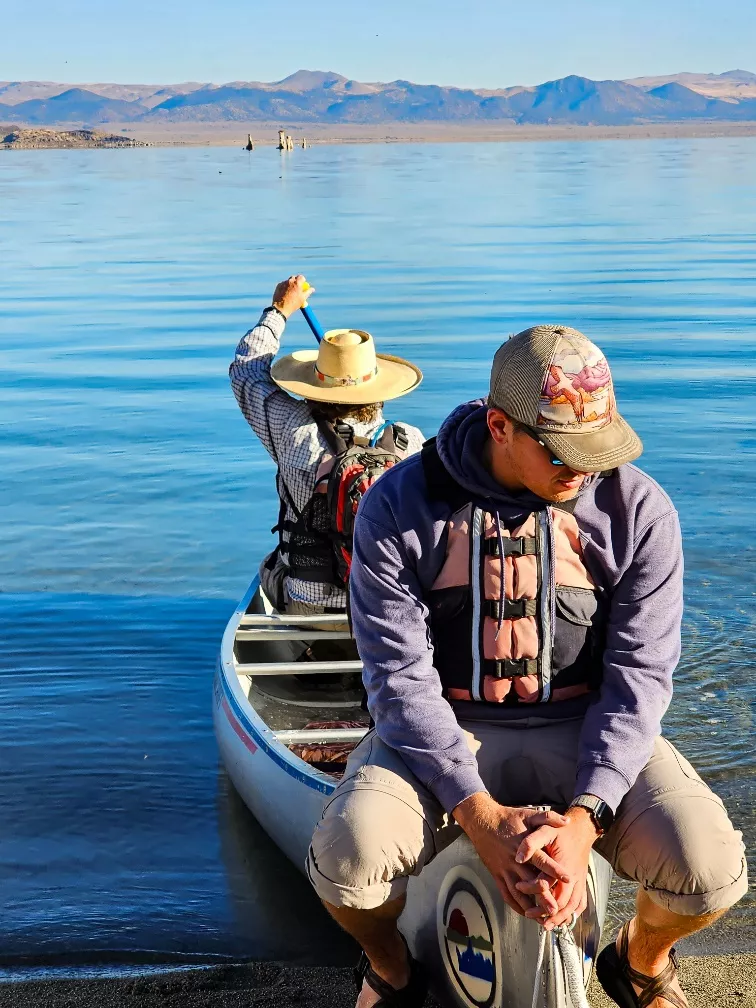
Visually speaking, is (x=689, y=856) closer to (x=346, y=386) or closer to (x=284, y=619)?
(x=346, y=386)

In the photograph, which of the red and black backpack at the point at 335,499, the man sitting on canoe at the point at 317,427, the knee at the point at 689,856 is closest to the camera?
the knee at the point at 689,856

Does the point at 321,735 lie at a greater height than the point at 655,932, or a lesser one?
lesser

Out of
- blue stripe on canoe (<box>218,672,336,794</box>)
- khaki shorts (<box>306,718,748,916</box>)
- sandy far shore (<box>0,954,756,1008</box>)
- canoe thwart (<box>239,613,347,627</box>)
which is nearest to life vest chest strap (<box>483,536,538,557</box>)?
khaki shorts (<box>306,718,748,916</box>)

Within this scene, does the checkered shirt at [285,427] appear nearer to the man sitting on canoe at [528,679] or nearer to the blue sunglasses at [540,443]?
the man sitting on canoe at [528,679]

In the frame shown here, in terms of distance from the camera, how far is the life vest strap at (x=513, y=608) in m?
3.18

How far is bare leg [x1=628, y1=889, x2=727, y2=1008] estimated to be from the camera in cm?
298

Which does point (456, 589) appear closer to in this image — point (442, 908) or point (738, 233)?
point (442, 908)

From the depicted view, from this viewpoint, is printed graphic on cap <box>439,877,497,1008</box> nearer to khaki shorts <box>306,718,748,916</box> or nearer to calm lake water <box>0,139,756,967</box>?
khaki shorts <box>306,718,748,916</box>

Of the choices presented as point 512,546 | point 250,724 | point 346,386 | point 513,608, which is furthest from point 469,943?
point 346,386

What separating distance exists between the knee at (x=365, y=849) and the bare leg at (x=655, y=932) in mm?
605

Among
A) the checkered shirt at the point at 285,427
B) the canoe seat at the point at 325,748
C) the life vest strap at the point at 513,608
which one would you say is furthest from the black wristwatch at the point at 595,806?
the checkered shirt at the point at 285,427

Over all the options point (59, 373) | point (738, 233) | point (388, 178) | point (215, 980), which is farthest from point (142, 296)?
point (388, 178)

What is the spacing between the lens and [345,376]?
5.24 meters

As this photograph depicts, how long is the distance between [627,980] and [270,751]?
1662mm
